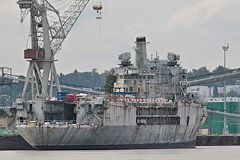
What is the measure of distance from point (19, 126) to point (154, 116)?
18545 mm

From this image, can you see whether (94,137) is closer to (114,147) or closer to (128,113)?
(114,147)

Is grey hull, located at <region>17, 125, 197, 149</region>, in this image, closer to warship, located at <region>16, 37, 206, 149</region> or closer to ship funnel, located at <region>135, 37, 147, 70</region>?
warship, located at <region>16, 37, 206, 149</region>

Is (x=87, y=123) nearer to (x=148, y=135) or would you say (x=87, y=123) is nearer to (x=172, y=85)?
(x=148, y=135)

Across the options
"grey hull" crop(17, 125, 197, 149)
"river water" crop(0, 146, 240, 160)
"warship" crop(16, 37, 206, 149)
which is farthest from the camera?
"warship" crop(16, 37, 206, 149)

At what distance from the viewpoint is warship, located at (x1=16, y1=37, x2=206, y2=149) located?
133875 mm

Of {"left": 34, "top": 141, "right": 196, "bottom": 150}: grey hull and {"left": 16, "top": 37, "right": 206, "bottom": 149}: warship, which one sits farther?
{"left": 34, "top": 141, "right": 196, "bottom": 150}: grey hull

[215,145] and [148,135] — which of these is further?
[215,145]

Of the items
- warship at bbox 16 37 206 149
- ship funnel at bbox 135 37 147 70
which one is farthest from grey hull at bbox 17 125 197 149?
ship funnel at bbox 135 37 147 70

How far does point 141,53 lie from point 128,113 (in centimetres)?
1990

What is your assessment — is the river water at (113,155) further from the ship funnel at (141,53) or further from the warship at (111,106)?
the ship funnel at (141,53)

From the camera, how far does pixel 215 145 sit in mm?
172625

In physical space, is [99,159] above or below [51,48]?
below

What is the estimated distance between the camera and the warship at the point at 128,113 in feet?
439

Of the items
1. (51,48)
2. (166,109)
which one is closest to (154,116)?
(166,109)
